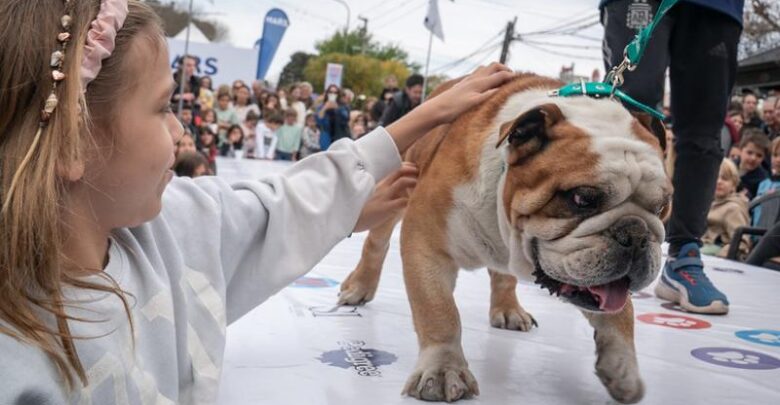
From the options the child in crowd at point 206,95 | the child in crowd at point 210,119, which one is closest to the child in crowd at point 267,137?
the child in crowd at point 206,95

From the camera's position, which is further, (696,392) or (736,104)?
(736,104)

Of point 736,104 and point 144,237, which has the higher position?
point 736,104

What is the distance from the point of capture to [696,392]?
1708mm

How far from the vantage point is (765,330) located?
7.72ft

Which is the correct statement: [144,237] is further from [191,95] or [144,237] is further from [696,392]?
[191,95]

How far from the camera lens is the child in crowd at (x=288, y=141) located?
39.3 feet

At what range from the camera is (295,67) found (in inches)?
1948

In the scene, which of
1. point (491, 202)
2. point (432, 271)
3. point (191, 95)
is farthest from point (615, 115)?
point (191, 95)

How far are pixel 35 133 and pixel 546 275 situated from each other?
1117 millimetres

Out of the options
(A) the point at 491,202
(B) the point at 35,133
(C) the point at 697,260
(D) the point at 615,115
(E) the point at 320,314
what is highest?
(D) the point at 615,115

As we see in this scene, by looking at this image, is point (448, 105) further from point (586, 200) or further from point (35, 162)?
point (35, 162)

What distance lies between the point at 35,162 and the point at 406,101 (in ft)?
23.3

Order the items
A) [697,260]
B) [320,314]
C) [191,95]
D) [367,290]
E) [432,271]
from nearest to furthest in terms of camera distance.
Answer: [432,271]
[320,314]
[367,290]
[697,260]
[191,95]

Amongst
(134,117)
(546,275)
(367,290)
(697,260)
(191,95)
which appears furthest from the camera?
(191,95)
